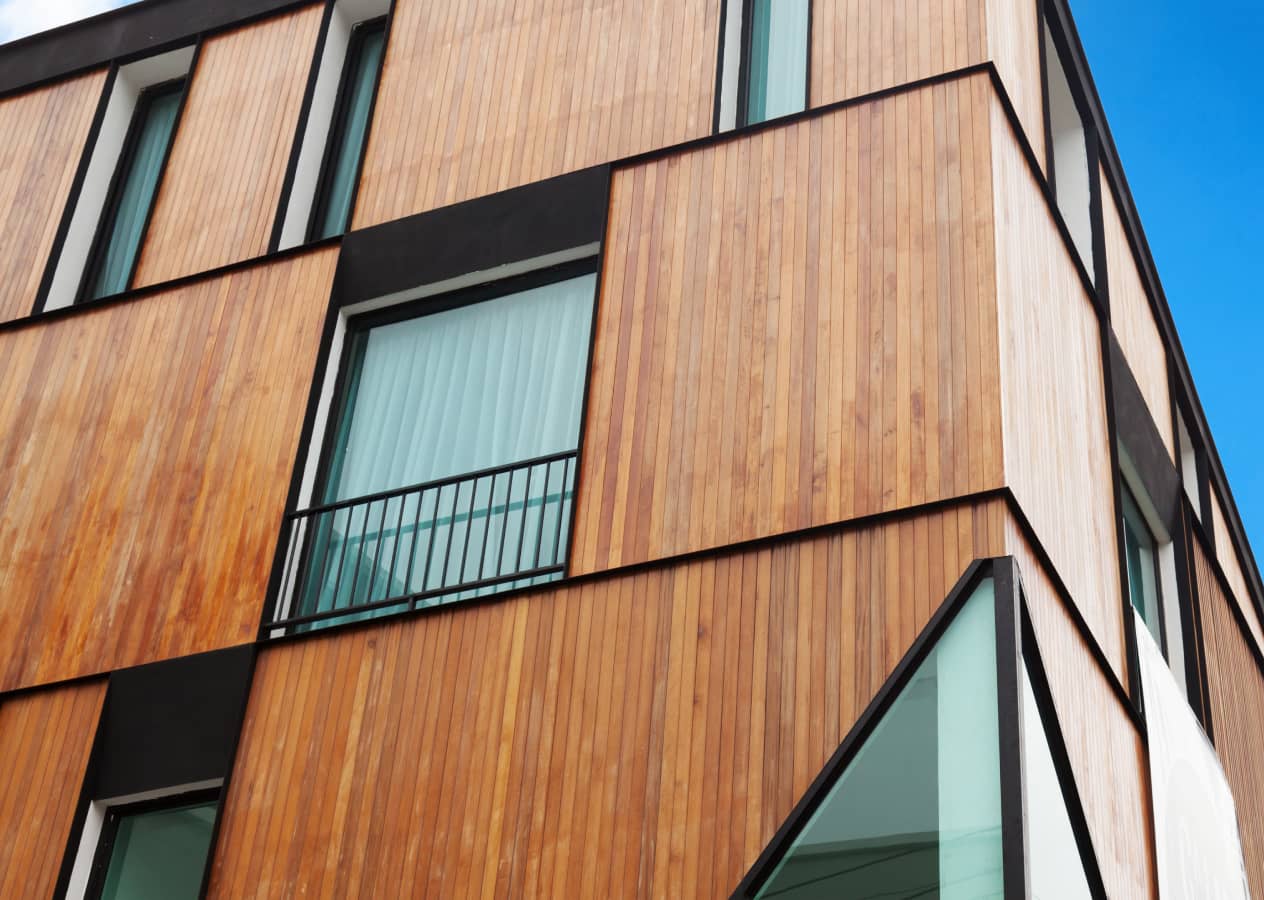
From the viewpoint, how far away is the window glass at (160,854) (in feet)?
34.1

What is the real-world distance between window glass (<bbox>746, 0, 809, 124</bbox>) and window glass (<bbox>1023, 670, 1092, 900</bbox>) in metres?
5.29

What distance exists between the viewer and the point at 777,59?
12.2m

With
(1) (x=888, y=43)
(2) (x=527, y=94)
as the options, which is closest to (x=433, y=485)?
(2) (x=527, y=94)

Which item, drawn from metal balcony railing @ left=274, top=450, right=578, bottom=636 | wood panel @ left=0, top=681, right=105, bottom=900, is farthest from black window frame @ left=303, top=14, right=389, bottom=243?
wood panel @ left=0, top=681, right=105, bottom=900

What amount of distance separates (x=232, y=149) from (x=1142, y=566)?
28.0 ft

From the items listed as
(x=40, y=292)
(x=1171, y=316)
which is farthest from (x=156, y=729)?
(x=1171, y=316)

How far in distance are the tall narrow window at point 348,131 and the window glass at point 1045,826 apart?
731 cm

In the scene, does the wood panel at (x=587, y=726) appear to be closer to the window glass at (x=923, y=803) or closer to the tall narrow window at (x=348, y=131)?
the window glass at (x=923, y=803)

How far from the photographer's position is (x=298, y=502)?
449 inches

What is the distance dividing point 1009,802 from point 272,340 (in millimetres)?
6913

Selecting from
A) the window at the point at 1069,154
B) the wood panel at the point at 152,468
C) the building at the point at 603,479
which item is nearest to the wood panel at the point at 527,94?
the building at the point at 603,479

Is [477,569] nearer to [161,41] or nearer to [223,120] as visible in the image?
[223,120]

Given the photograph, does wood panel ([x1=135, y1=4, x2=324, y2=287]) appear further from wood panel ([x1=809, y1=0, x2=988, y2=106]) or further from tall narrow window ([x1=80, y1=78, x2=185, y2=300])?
wood panel ([x1=809, y1=0, x2=988, y2=106])

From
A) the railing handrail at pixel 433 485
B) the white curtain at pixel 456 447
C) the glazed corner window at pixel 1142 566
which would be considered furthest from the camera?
the glazed corner window at pixel 1142 566
